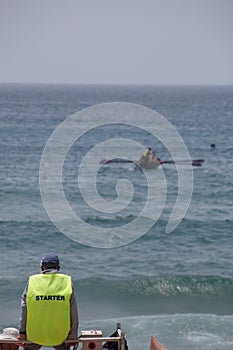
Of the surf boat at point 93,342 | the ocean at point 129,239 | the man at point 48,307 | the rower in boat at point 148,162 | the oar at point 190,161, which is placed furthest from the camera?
the oar at point 190,161

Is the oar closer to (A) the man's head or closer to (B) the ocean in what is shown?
(B) the ocean

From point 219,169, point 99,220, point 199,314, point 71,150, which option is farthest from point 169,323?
point 71,150

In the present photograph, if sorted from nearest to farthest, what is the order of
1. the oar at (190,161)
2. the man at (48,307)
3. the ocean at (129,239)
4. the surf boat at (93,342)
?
the man at (48,307) < the surf boat at (93,342) < the ocean at (129,239) < the oar at (190,161)

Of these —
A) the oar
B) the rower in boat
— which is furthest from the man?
the oar

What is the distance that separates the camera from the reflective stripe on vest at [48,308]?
35.8ft

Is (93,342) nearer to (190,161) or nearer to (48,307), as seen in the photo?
(48,307)

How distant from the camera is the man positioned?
10914mm

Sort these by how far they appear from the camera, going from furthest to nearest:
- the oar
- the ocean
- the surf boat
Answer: the oar, the ocean, the surf boat

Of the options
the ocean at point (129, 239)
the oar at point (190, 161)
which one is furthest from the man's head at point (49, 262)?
the oar at point (190, 161)

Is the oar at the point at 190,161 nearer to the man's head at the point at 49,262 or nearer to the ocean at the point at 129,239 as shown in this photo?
the ocean at the point at 129,239

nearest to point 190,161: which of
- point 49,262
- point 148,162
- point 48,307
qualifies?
point 148,162

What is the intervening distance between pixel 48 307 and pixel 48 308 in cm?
1

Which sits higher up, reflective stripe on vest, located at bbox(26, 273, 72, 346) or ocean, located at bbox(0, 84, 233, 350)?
reflective stripe on vest, located at bbox(26, 273, 72, 346)

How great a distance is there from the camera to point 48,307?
10.9 metres
